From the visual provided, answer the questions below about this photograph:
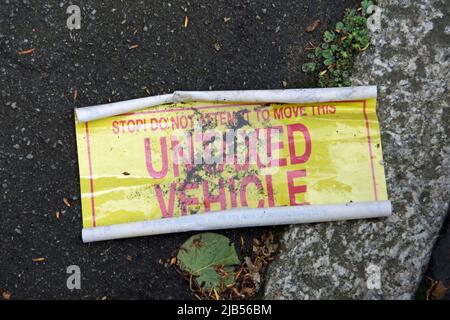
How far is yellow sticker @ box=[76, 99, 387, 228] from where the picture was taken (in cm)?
268

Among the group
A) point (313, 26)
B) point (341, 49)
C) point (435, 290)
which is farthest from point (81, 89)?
point (435, 290)

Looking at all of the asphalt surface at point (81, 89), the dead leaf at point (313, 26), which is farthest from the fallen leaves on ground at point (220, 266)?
the dead leaf at point (313, 26)

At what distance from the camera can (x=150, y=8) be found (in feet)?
8.90

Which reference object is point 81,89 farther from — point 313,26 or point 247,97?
point 313,26

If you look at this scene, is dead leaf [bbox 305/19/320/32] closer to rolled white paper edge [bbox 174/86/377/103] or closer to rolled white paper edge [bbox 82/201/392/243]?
rolled white paper edge [bbox 174/86/377/103]

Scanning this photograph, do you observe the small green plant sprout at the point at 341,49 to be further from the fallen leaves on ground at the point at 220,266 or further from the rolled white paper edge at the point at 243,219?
the fallen leaves on ground at the point at 220,266

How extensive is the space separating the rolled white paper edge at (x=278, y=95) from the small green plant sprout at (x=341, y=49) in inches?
2.5

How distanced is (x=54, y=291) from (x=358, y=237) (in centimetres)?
161

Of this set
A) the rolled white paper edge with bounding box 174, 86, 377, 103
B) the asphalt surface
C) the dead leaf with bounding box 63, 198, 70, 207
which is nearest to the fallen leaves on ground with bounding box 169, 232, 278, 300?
the asphalt surface

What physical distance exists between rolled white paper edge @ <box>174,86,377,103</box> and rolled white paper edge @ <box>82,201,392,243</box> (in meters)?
0.56

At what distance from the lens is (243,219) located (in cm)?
267

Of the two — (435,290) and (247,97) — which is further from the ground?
(247,97)

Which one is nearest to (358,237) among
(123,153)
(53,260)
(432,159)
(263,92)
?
(432,159)

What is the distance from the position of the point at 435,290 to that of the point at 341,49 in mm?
1367
